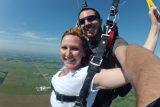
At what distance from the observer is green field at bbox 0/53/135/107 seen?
3108 cm

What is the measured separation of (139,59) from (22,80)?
49.5m

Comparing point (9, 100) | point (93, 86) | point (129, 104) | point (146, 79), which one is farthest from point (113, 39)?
point (129, 104)

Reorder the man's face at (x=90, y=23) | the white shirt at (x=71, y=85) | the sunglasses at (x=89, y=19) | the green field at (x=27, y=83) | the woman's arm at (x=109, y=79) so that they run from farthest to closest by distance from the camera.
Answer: the green field at (x=27, y=83), the sunglasses at (x=89, y=19), the man's face at (x=90, y=23), the white shirt at (x=71, y=85), the woman's arm at (x=109, y=79)

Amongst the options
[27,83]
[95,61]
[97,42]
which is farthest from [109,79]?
[27,83]

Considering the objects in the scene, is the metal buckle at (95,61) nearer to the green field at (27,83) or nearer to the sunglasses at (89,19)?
the sunglasses at (89,19)

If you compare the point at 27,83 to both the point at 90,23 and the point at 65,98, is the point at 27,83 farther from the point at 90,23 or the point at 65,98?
the point at 65,98

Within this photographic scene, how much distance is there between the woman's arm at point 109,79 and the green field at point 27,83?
80.1 ft

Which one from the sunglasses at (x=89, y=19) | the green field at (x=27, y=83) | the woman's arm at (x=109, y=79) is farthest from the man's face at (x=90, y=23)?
the green field at (x=27, y=83)

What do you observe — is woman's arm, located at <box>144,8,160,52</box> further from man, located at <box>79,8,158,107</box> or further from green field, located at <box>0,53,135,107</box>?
green field, located at <box>0,53,135,107</box>

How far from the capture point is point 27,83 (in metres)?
46.8

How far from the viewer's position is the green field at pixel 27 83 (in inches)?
1224

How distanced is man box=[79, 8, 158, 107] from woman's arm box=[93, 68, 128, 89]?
0.40ft

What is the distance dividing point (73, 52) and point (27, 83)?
150 feet

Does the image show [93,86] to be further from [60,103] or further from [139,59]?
[139,59]
